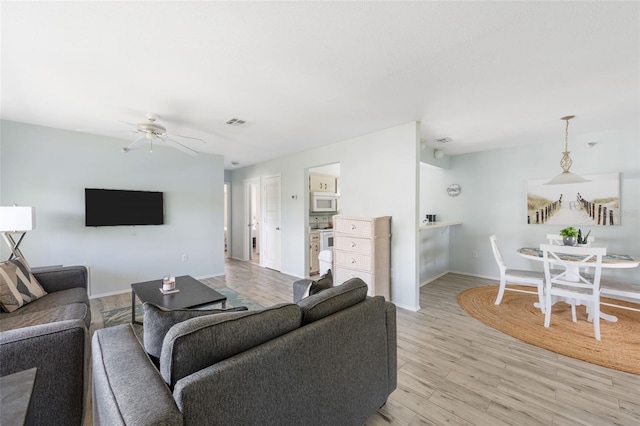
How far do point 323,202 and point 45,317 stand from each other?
426cm

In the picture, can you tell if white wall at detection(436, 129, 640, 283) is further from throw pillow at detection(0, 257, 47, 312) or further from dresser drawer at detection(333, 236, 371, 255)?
throw pillow at detection(0, 257, 47, 312)

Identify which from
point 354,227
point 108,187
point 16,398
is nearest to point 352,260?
point 354,227

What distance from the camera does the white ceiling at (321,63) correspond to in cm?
153

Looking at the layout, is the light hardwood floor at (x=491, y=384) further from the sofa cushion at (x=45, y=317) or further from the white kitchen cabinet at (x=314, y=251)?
the white kitchen cabinet at (x=314, y=251)

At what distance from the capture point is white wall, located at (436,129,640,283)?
3734 mm

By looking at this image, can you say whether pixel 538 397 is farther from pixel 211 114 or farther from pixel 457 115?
pixel 211 114

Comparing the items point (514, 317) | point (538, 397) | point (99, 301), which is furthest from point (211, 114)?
point (514, 317)

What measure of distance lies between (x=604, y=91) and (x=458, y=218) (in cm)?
313

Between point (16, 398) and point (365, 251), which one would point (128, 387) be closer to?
point (16, 398)

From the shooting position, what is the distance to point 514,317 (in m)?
3.11

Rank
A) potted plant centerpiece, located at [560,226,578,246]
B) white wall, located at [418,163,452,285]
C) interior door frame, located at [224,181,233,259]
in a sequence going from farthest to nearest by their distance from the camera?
interior door frame, located at [224,181,233,259] → white wall, located at [418,163,452,285] → potted plant centerpiece, located at [560,226,578,246]

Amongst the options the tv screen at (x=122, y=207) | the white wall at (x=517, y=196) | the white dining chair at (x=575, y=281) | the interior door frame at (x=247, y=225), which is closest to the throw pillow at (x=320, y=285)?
the white dining chair at (x=575, y=281)

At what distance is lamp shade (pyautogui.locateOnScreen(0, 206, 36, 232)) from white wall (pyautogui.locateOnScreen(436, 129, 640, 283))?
20.5 feet

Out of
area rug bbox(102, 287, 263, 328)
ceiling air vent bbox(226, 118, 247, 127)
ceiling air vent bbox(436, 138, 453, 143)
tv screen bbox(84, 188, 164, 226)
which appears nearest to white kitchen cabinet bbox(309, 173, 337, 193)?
ceiling air vent bbox(226, 118, 247, 127)
